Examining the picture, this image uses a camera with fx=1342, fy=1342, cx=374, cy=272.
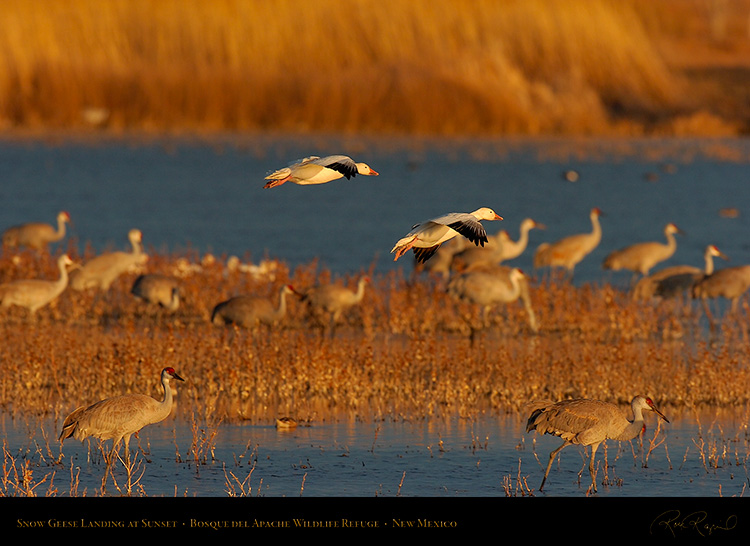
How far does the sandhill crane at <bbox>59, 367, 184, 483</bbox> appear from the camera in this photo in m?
9.37

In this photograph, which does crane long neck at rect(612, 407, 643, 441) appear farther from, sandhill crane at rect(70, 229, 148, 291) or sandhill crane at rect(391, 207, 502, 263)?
sandhill crane at rect(70, 229, 148, 291)

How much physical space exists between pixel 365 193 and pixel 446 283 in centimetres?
1786

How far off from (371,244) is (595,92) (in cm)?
2198

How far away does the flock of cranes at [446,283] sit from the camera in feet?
30.3

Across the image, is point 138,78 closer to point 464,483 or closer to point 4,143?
point 4,143

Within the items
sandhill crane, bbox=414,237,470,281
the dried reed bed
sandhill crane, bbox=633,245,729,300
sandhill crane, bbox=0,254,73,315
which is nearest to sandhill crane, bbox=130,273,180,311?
the dried reed bed

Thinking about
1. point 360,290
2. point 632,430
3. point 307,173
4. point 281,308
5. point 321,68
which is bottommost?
point 321,68

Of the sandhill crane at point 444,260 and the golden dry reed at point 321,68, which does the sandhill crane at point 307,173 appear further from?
the golden dry reed at point 321,68

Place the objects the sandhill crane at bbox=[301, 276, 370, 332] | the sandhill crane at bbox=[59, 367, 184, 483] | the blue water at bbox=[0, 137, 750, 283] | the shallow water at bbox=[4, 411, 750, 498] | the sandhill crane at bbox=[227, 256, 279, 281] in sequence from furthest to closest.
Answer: the blue water at bbox=[0, 137, 750, 283]
the sandhill crane at bbox=[227, 256, 279, 281]
the sandhill crane at bbox=[301, 276, 370, 332]
the sandhill crane at bbox=[59, 367, 184, 483]
the shallow water at bbox=[4, 411, 750, 498]

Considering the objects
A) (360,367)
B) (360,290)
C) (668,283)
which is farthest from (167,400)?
(668,283)

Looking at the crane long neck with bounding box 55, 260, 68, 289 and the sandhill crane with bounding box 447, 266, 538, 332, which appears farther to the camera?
the sandhill crane with bounding box 447, 266, 538, 332

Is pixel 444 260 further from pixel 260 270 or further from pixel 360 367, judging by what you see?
pixel 360 367

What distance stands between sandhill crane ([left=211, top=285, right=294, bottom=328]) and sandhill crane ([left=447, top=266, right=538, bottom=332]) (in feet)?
7.23

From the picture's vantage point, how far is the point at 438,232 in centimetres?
893
